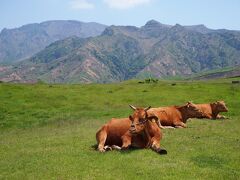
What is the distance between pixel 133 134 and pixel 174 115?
1078cm

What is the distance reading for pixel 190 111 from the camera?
3322cm

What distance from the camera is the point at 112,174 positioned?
16.3 m

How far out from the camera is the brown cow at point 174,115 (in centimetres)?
3061

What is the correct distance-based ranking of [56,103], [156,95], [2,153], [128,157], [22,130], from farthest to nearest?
[156,95] < [56,103] < [22,130] < [2,153] < [128,157]

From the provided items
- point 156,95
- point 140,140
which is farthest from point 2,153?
point 156,95

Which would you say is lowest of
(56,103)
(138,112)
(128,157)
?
(56,103)

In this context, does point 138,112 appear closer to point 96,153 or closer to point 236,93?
point 96,153

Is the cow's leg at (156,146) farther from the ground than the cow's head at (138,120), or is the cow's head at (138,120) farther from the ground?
the cow's head at (138,120)

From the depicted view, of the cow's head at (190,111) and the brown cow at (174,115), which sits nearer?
the brown cow at (174,115)

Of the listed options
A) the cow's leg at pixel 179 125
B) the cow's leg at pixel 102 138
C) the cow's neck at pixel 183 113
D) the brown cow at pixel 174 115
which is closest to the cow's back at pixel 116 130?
the cow's leg at pixel 102 138

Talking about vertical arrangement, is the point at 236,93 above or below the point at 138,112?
below

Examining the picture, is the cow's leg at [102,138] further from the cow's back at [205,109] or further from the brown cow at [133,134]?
the cow's back at [205,109]

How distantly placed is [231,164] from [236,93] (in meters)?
49.2

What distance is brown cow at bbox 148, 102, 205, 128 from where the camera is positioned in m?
30.6
